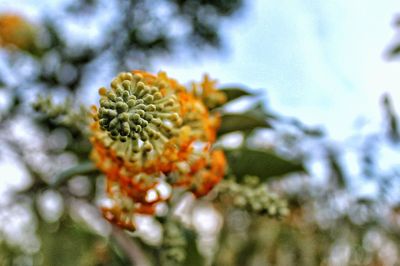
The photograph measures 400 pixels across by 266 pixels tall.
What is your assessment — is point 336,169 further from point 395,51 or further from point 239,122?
point 239,122

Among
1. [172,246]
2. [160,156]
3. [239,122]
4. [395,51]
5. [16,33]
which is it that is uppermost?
[16,33]

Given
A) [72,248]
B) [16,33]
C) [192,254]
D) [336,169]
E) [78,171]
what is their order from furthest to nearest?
[16,33], [336,169], [72,248], [192,254], [78,171]

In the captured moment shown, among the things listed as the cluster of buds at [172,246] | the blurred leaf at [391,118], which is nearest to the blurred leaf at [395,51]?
the blurred leaf at [391,118]

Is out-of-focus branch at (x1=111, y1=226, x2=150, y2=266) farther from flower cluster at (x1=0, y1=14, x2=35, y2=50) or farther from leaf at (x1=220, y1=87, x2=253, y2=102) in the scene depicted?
flower cluster at (x1=0, y1=14, x2=35, y2=50)

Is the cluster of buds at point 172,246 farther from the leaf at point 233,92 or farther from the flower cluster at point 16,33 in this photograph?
the flower cluster at point 16,33

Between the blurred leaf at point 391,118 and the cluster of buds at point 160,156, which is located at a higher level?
the blurred leaf at point 391,118

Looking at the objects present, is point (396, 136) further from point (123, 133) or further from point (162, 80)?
point (123, 133)

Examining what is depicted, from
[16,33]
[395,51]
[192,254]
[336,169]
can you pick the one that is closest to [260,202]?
[192,254]
